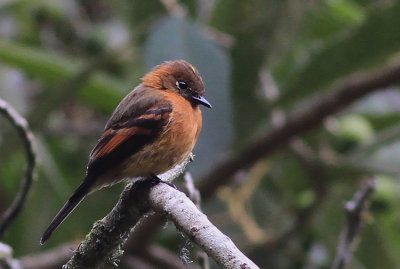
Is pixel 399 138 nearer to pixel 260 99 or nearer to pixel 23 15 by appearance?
pixel 260 99

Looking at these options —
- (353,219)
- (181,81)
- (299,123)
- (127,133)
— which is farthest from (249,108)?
(353,219)

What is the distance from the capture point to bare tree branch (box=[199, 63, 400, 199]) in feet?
10.6

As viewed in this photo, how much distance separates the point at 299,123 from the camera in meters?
3.33

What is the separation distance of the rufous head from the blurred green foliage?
0.38m

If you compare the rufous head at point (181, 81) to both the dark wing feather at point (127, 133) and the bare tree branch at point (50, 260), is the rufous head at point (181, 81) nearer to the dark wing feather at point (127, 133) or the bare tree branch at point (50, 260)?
the dark wing feather at point (127, 133)

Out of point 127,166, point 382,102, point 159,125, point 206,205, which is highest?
point 382,102

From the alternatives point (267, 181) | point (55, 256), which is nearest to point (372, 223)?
point (267, 181)

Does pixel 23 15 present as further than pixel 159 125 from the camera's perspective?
Yes

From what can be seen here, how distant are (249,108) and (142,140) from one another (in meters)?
1.10

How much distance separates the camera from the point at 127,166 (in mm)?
2416

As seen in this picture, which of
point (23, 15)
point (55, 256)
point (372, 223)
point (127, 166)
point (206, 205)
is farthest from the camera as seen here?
point (23, 15)

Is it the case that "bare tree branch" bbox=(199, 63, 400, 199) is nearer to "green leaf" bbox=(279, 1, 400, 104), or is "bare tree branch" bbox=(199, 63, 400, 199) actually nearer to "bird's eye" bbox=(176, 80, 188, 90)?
"green leaf" bbox=(279, 1, 400, 104)

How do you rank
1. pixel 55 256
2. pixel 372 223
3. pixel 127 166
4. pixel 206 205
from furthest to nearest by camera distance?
1. pixel 206 205
2. pixel 372 223
3. pixel 55 256
4. pixel 127 166

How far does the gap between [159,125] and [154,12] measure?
4.99 ft
